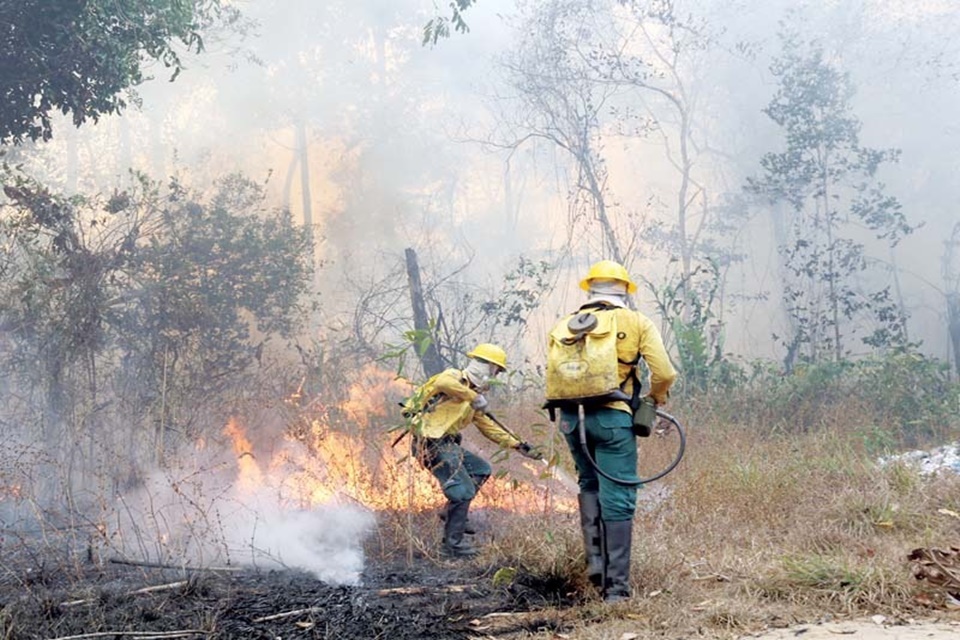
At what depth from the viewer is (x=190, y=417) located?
8.81 m

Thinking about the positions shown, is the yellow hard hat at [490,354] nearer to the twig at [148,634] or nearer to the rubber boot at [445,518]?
the rubber boot at [445,518]

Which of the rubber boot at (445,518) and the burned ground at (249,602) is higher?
the rubber boot at (445,518)

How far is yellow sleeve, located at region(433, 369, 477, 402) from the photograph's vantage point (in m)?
6.21

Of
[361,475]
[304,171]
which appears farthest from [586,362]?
[304,171]

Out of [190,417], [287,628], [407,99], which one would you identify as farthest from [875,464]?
[407,99]

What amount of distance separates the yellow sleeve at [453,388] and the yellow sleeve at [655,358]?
1609mm

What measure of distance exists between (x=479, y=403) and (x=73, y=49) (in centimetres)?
504

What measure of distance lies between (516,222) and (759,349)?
6138 millimetres

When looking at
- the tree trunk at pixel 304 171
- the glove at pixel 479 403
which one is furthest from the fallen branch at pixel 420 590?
the tree trunk at pixel 304 171

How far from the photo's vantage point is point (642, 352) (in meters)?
4.95

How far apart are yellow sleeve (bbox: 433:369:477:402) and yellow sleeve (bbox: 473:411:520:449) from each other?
0.21 m

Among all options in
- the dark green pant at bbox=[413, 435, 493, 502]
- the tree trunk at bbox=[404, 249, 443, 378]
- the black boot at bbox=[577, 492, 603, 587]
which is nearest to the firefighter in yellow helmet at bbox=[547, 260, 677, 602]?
the black boot at bbox=[577, 492, 603, 587]

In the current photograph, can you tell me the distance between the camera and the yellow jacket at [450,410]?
6.22m

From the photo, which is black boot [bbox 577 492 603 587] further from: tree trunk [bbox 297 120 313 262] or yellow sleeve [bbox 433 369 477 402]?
tree trunk [bbox 297 120 313 262]
